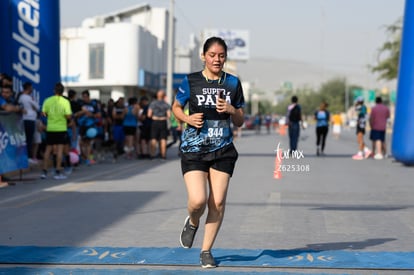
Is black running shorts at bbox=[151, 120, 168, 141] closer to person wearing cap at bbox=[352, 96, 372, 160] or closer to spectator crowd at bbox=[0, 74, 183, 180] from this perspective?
spectator crowd at bbox=[0, 74, 183, 180]

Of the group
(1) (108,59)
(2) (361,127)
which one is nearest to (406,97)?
(2) (361,127)

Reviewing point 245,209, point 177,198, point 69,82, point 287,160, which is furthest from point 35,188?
point 69,82

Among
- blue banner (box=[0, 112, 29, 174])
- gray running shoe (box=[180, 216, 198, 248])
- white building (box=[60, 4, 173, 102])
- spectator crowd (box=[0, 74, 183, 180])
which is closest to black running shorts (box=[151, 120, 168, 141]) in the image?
spectator crowd (box=[0, 74, 183, 180])

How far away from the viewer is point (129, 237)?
8133mm

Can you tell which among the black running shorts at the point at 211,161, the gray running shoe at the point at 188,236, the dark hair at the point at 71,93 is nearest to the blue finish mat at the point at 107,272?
the gray running shoe at the point at 188,236

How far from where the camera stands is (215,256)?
7.02m

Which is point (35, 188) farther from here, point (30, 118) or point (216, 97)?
point (216, 97)

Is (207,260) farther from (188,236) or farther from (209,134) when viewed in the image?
(209,134)

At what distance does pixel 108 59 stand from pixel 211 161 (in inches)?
1993

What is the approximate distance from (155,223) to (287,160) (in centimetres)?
1247

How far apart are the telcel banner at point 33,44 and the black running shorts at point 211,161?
1219 centimetres

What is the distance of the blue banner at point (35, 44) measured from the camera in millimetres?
17797

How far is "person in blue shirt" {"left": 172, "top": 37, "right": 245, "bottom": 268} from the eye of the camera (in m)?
6.41

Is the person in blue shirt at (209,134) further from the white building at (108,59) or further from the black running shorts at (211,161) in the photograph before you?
the white building at (108,59)
